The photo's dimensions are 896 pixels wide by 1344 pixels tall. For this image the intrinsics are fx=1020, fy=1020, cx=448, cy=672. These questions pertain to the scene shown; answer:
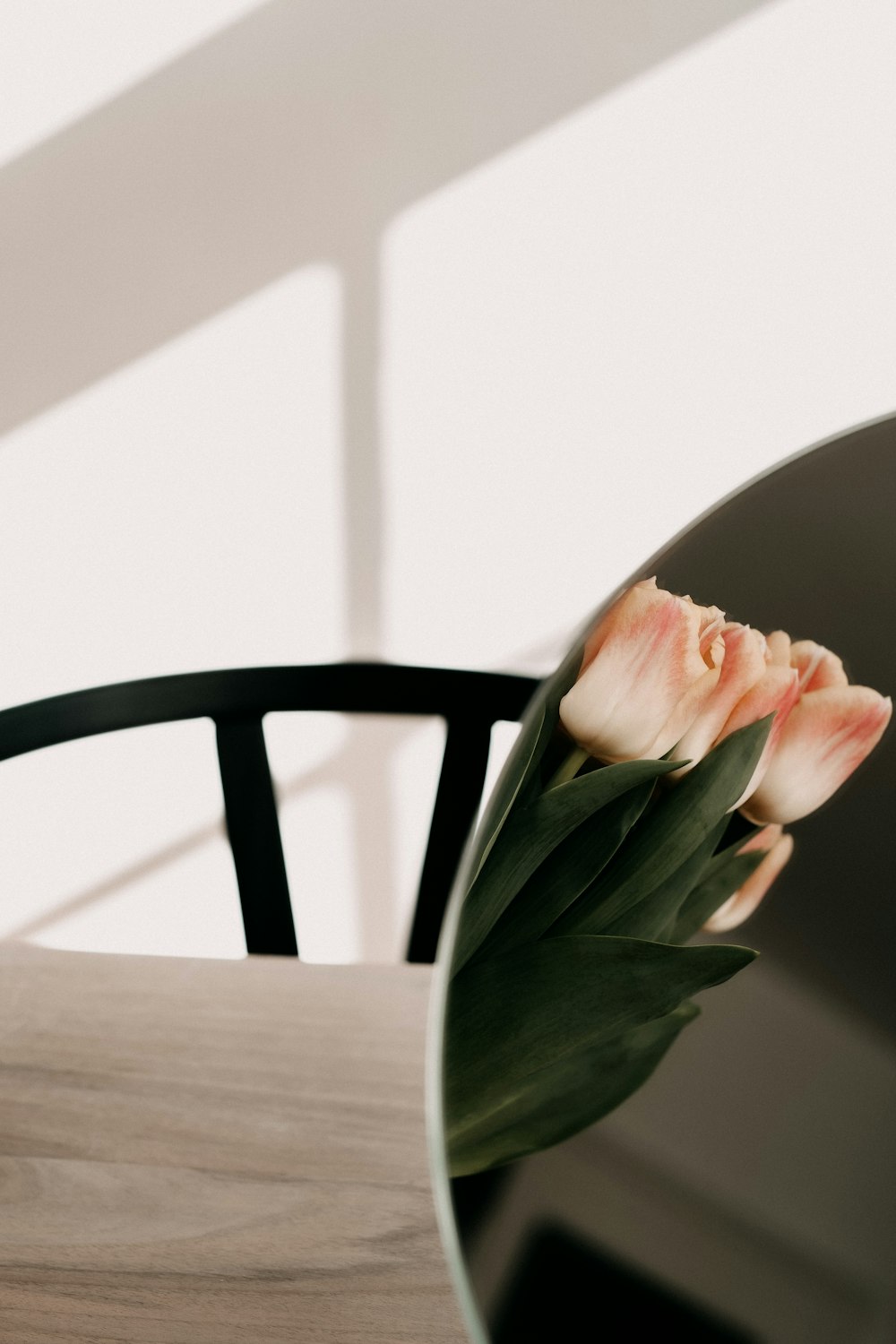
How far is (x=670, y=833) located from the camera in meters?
0.22

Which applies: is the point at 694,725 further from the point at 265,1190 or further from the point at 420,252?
the point at 420,252

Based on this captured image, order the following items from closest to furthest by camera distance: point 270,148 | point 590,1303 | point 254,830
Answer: point 590,1303 → point 254,830 → point 270,148

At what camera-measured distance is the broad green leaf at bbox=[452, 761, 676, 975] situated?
209 mm

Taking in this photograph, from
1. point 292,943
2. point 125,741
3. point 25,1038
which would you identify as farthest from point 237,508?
point 25,1038

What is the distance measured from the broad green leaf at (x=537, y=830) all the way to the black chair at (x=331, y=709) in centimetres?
40

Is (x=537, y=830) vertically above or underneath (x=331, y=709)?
above

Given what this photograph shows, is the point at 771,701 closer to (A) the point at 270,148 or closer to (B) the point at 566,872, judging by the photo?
(B) the point at 566,872

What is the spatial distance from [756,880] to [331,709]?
43 cm

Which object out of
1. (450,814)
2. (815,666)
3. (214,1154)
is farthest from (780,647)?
(450,814)

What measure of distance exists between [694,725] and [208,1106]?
271 mm

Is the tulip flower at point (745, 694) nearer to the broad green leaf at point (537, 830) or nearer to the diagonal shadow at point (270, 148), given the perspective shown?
the broad green leaf at point (537, 830)

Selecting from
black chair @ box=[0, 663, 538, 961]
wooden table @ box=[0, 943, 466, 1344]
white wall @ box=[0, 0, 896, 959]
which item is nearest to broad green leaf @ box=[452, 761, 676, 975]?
wooden table @ box=[0, 943, 466, 1344]

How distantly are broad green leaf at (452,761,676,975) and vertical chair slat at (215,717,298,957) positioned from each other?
421mm

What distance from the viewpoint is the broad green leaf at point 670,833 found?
0.21 metres
